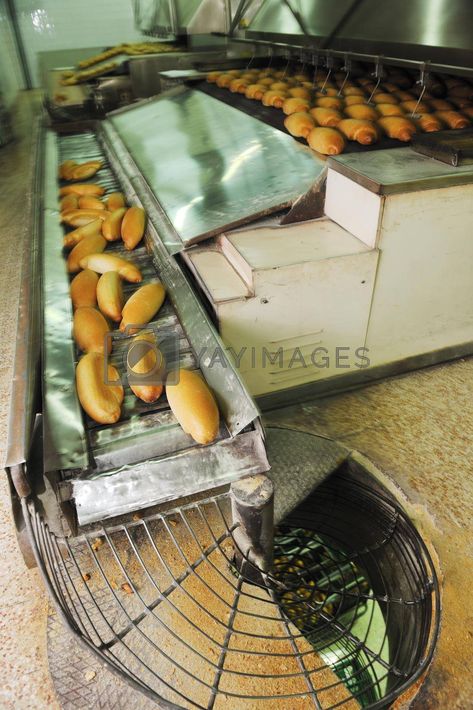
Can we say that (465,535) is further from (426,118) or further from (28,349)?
(426,118)

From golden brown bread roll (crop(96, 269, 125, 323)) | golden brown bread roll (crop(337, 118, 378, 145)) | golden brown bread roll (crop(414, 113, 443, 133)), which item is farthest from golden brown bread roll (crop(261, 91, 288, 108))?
golden brown bread roll (crop(96, 269, 125, 323))

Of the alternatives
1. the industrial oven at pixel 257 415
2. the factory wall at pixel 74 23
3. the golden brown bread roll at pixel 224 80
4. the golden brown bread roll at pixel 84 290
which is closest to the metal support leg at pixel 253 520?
the industrial oven at pixel 257 415

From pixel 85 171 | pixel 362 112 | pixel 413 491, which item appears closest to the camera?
pixel 413 491

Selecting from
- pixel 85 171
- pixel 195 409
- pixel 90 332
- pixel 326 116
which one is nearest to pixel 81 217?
pixel 85 171

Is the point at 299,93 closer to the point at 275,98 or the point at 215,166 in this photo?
the point at 275,98

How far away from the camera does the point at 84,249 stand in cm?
180

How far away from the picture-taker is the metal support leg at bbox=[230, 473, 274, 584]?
1135 millimetres

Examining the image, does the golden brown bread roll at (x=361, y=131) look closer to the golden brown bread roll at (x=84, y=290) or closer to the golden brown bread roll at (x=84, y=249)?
the golden brown bread roll at (x=84, y=249)

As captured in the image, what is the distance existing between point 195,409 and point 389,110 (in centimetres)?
199

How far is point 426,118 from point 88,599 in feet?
7.83

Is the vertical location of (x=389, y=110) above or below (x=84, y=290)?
above

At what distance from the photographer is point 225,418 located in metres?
1.13

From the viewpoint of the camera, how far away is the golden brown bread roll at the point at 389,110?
2.28 meters

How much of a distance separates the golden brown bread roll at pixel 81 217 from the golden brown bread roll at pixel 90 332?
2.56 ft
